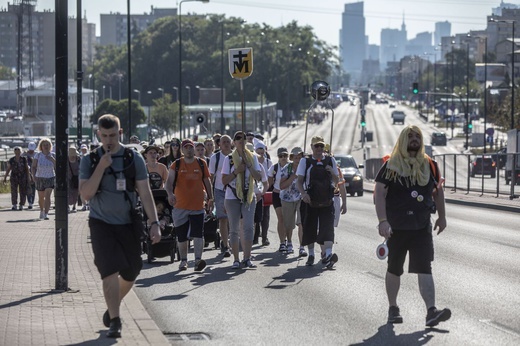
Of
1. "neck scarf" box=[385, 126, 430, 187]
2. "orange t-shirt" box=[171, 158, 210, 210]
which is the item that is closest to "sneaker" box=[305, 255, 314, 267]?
"orange t-shirt" box=[171, 158, 210, 210]

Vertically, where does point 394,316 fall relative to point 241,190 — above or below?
below

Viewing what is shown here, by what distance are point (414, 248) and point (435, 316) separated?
25.6 inches

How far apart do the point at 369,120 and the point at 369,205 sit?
465ft

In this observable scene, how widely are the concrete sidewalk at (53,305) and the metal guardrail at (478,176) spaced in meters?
19.1

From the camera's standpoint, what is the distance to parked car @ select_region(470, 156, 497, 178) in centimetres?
3816

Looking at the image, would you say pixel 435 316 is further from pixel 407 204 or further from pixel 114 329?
pixel 114 329

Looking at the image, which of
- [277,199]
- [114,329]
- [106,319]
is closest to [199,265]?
[277,199]

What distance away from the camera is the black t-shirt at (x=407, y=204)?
1142 centimetres

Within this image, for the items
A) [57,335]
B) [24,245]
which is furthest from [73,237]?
[57,335]

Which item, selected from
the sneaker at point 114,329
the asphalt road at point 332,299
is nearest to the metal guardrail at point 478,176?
the asphalt road at point 332,299

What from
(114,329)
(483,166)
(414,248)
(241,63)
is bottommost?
(483,166)

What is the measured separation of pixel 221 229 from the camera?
18.4 meters

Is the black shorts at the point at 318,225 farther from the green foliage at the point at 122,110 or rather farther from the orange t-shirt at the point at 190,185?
the green foliage at the point at 122,110

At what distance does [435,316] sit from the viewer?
36.9 feet
